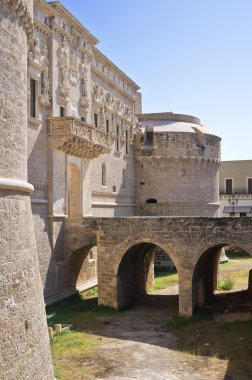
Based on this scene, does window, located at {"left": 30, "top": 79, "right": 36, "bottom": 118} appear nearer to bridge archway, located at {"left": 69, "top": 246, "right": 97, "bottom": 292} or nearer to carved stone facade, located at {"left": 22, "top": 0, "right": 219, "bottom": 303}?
carved stone facade, located at {"left": 22, "top": 0, "right": 219, "bottom": 303}

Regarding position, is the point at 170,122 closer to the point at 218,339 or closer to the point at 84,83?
the point at 84,83

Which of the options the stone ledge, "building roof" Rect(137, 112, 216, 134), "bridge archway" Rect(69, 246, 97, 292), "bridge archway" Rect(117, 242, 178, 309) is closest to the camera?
the stone ledge

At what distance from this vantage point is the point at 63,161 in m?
20.7

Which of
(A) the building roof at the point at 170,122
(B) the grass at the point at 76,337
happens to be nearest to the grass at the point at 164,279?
(B) the grass at the point at 76,337

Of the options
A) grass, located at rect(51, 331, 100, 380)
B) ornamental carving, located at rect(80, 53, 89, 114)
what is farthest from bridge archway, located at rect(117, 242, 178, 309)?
ornamental carving, located at rect(80, 53, 89, 114)

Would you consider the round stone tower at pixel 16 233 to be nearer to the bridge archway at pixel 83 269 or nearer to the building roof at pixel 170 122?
the bridge archway at pixel 83 269

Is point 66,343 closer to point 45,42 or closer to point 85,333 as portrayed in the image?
point 85,333

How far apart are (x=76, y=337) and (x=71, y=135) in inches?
337

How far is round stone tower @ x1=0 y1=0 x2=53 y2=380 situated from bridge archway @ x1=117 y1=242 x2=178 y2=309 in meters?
9.49

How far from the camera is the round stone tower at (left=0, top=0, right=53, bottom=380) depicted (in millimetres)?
9172

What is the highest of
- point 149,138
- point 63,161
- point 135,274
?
point 149,138

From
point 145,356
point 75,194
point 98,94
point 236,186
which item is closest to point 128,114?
point 98,94

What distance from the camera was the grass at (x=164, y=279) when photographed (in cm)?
2538

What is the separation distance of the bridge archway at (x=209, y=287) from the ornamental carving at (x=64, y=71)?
9.81 metres
